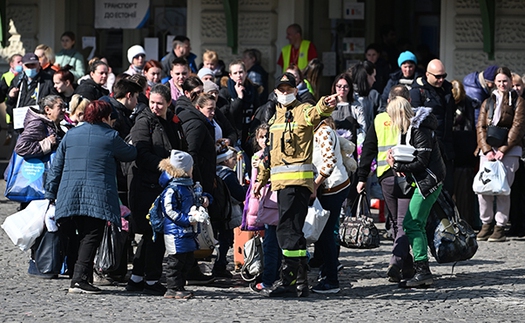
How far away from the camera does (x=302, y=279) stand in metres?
9.12

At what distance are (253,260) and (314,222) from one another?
0.70 meters

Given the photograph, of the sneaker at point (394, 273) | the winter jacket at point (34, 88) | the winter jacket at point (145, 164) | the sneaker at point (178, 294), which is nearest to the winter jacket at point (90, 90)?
the winter jacket at point (34, 88)

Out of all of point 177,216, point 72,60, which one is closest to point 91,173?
point 177,216

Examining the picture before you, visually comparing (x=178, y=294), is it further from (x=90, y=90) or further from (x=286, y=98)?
(x=90, y=90)

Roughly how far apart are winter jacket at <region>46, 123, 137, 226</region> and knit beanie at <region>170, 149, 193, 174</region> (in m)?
0.32

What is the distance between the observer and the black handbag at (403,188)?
9.65 meters

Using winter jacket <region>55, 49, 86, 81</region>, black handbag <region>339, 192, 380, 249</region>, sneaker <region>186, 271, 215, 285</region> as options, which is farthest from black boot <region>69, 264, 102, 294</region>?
winter jacket <region>55, 49, 86, 81</region>

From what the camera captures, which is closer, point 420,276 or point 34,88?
point 420,276

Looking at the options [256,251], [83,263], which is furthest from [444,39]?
[83,263]

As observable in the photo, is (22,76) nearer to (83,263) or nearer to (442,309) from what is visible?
(83,263)

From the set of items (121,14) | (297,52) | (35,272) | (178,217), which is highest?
(121,14)

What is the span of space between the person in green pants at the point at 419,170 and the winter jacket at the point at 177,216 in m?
1.79

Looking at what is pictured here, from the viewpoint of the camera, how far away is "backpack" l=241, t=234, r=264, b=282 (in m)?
9.64

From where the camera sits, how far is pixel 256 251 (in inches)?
383
